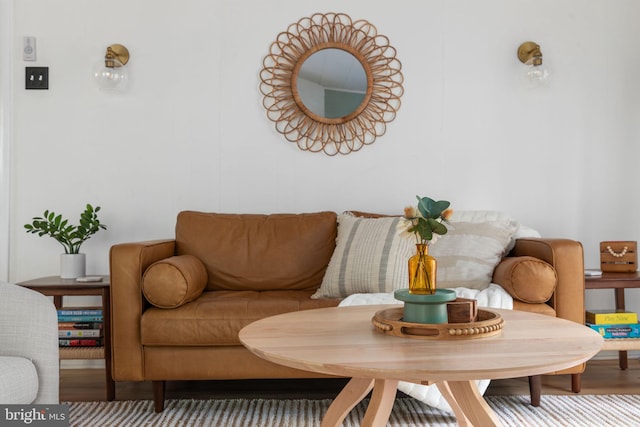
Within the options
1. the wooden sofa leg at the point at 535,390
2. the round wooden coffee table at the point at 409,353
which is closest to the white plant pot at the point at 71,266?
the round wooden coffee table at the point at 409,353

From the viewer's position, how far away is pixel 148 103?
10.8ft

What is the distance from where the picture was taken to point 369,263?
2631mm

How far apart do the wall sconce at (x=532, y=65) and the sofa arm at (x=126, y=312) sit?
7.61 ft

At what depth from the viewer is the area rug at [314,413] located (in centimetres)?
224

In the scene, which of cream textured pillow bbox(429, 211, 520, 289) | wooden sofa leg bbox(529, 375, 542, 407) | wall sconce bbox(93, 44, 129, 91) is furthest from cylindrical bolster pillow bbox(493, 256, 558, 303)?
wall sconce bbox(93, 44, 129, 91)

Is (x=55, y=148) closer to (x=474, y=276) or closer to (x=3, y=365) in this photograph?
(x=3, y=365)

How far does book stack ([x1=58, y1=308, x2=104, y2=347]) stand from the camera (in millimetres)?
2715

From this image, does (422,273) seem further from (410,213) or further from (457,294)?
(457,294)

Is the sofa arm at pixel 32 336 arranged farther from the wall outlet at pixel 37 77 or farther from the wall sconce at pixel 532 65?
the wall sconce at pixel 532 65

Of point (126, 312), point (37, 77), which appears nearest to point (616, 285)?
point (126, 312)

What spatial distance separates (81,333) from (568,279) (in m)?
2.18

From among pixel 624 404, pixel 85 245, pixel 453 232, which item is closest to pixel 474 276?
pixel 453 232

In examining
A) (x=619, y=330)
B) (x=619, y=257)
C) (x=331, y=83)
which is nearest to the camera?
(x=619, y=330)

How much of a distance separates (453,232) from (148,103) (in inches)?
72.4
